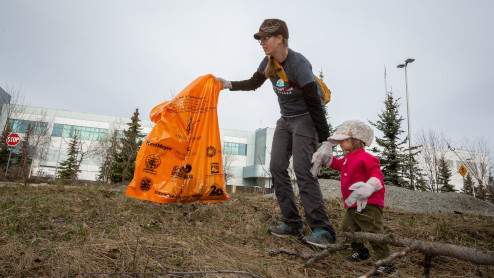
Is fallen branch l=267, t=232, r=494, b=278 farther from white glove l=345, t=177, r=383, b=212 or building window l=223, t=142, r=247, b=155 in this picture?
building window l=223, t=142, r=247, b=155

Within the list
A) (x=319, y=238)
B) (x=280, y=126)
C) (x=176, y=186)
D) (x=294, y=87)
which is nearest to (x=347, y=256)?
(x=319, y=238)

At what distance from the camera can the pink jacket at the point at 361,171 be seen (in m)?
2.09

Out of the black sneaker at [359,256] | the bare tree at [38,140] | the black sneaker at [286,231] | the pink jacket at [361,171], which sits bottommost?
the black sneaker at [359,256]

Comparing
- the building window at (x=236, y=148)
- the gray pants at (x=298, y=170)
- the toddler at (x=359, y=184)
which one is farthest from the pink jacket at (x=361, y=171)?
the building window at (x=236, y=148)

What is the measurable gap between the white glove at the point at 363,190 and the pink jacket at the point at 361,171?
0.08 meters

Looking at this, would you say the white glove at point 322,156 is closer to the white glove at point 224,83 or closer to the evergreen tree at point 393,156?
the white glove at point 224,83

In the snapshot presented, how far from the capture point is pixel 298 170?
8.21 ft

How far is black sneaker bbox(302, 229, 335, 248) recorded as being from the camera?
2170 mm

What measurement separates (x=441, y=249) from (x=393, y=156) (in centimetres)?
1524

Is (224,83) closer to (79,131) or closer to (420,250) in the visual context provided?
(420,250)

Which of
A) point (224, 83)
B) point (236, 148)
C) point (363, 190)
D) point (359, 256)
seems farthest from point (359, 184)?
point (236, 148)

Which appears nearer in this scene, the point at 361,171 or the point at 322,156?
the point at 361,171

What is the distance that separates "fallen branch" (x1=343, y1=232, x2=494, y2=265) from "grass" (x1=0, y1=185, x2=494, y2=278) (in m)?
0.20

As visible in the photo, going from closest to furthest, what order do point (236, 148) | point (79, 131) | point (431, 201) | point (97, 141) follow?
point (431, 201), point (97, 141), point (79, 131), point (236, 148)
